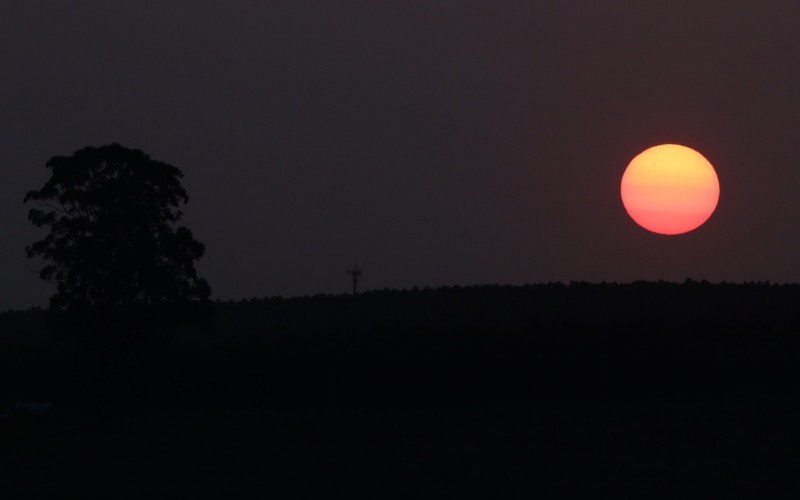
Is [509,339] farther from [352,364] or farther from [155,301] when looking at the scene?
[155,301]

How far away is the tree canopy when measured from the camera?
58000mm

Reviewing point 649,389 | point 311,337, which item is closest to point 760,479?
point 649,389

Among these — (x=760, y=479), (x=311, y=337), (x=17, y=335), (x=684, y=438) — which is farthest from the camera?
(x=17, y=335)

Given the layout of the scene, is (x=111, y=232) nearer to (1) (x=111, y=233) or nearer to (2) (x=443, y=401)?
(1) (x=111, y=233)

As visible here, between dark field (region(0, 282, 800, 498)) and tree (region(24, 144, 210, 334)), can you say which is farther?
tree (region(24, 144, 210, 334))

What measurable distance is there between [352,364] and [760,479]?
120 ft

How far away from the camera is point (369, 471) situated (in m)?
44.0

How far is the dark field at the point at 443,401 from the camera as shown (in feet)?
139

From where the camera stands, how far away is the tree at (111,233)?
5800 cm

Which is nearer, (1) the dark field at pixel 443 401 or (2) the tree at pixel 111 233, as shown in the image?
(1) the dark field at pixel 443 401

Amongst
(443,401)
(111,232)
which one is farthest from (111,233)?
(443,401)

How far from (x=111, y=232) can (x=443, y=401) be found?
20.4 metres

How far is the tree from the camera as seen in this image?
58.0 m

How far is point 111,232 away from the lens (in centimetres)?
5822
